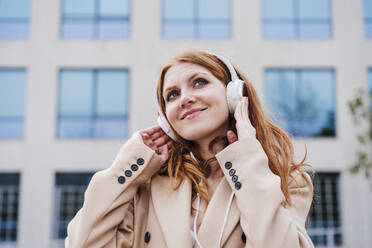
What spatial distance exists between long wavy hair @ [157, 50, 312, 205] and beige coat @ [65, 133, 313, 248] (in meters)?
0.07

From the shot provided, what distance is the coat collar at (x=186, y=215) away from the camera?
2035 mm

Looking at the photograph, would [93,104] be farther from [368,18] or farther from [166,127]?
[166,127]

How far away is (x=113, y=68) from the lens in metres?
17.6

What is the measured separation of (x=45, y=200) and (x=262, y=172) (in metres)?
15.9

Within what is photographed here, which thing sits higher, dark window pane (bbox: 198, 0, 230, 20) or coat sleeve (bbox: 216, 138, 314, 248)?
dark window pane (bbox: 198, 0, 230, 20)

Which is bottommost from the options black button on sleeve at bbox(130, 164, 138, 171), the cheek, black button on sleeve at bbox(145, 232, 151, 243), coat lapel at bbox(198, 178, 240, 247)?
black button on sleeve at bbox(145, 232, 151, 243)

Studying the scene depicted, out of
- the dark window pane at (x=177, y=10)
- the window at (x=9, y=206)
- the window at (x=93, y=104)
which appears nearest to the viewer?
the window at (x=9, y=206)

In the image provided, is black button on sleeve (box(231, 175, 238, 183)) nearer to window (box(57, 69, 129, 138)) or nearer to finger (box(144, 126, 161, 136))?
finger (box(144, 126, 161, 136))

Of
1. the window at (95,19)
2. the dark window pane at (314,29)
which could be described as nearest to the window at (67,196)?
the window at (95,19)

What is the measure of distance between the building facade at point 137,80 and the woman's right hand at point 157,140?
1438cm

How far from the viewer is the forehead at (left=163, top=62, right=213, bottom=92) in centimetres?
225

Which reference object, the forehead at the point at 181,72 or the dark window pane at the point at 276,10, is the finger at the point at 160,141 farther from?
the dark window pane at the point at 276,10

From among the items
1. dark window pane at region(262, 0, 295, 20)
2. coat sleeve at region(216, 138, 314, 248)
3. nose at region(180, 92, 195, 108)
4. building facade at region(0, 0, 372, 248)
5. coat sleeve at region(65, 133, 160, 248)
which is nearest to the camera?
coat sleeve at region(216, 138, 314, 248)

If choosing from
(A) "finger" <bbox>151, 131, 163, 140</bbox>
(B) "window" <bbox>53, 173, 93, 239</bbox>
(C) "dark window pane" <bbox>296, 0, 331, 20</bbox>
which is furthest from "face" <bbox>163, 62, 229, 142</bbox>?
(C) "dark window pane" <bbox>296, 0, 331, 20</bbox>
